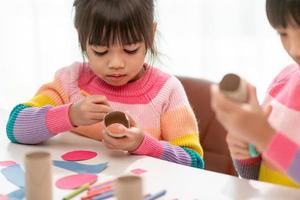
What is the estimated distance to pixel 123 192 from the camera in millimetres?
929

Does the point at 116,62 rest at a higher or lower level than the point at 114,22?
lower

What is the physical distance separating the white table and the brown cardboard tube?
0.26 metres

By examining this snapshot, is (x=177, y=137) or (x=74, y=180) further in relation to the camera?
(x=177, y=137)

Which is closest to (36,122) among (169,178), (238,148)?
(169,178)

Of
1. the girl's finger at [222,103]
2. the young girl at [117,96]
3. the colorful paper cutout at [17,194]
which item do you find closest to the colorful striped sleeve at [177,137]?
the young girl at [117,96]

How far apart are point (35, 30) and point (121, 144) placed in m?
1.56

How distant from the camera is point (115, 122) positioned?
1376 mm

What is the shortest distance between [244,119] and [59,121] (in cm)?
71

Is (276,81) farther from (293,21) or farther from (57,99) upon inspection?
(57,99)

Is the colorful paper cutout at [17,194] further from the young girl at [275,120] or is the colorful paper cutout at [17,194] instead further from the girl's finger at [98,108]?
the young girl at [275,120]

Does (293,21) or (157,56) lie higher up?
(293,21)

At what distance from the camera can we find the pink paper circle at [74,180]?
47.2 inches

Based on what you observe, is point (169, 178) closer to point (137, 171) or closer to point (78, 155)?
point (137, 171)

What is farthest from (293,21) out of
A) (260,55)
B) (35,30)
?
(35,30)
